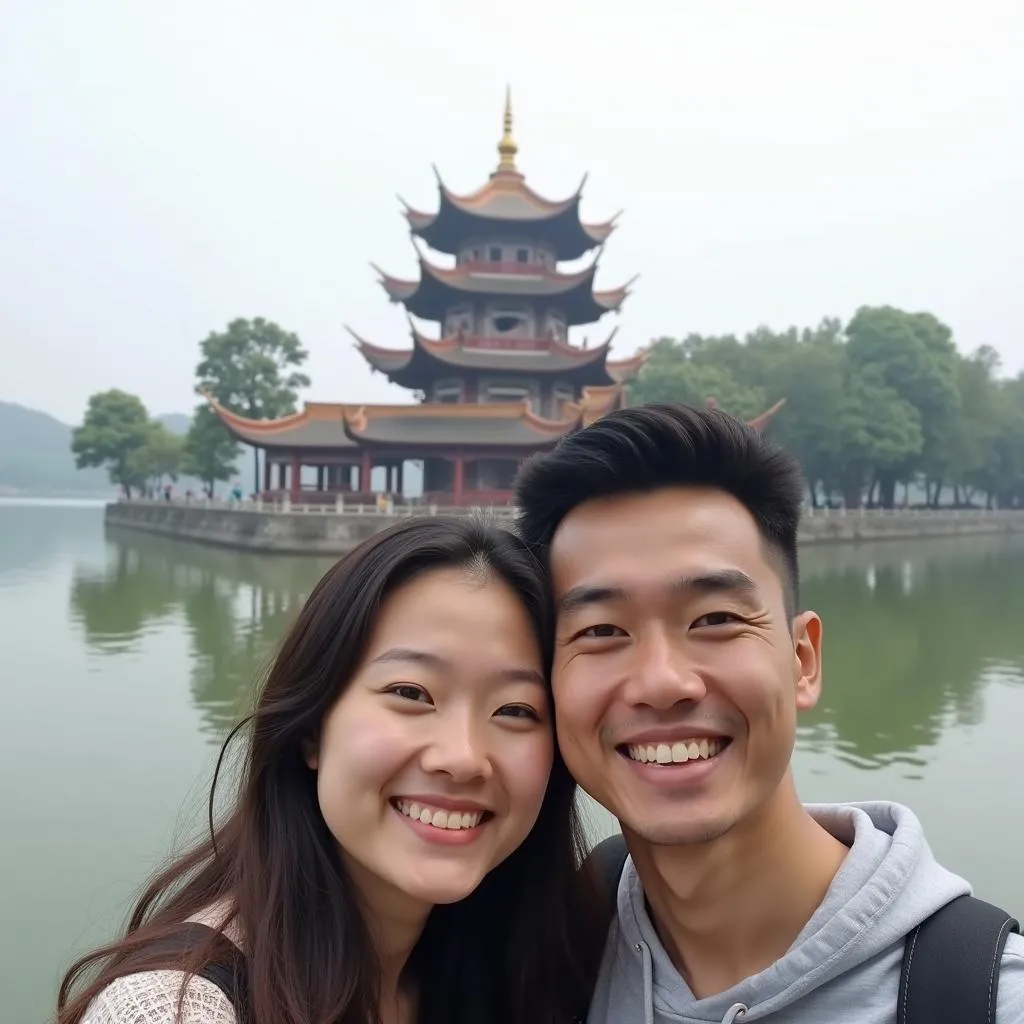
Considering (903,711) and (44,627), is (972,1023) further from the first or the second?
(44,627)

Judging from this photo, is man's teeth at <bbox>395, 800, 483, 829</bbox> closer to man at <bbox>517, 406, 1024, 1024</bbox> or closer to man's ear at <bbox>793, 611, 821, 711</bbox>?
man at <bbox>517, 406, 1024, 1024</bbox>

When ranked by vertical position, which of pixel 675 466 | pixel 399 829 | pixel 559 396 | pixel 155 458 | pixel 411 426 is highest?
pixel 559 396

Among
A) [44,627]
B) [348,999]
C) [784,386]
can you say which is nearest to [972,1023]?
[348,999]

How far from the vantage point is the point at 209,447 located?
3216 cm

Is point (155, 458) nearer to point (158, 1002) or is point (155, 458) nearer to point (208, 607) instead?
point (208, 607)

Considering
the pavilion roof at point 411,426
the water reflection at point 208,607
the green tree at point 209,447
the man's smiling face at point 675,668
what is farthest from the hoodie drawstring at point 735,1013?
the green tree at point 209,447

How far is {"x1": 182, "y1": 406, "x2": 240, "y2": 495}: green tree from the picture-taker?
32188 millimetres

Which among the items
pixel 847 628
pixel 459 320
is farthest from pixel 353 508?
pixel 847 628

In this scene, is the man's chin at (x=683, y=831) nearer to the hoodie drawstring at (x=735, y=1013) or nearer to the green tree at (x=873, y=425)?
the hoodie drawstring at (x=735, y=1013)

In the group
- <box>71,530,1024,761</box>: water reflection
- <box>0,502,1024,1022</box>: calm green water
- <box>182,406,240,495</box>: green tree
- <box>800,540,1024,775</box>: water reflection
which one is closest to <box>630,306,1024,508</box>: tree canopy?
<box>71,530,1024,761</box>: water reflection

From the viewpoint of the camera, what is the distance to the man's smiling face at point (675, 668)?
137cm

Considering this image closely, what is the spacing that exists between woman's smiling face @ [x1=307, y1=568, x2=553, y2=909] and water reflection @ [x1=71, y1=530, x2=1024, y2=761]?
1.82 feet

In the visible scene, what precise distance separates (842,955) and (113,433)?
41419 mm

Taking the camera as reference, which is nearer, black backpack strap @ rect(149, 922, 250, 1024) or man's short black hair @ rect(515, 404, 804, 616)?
black backpack strap @ rect(149, 922, 250, 1024)
